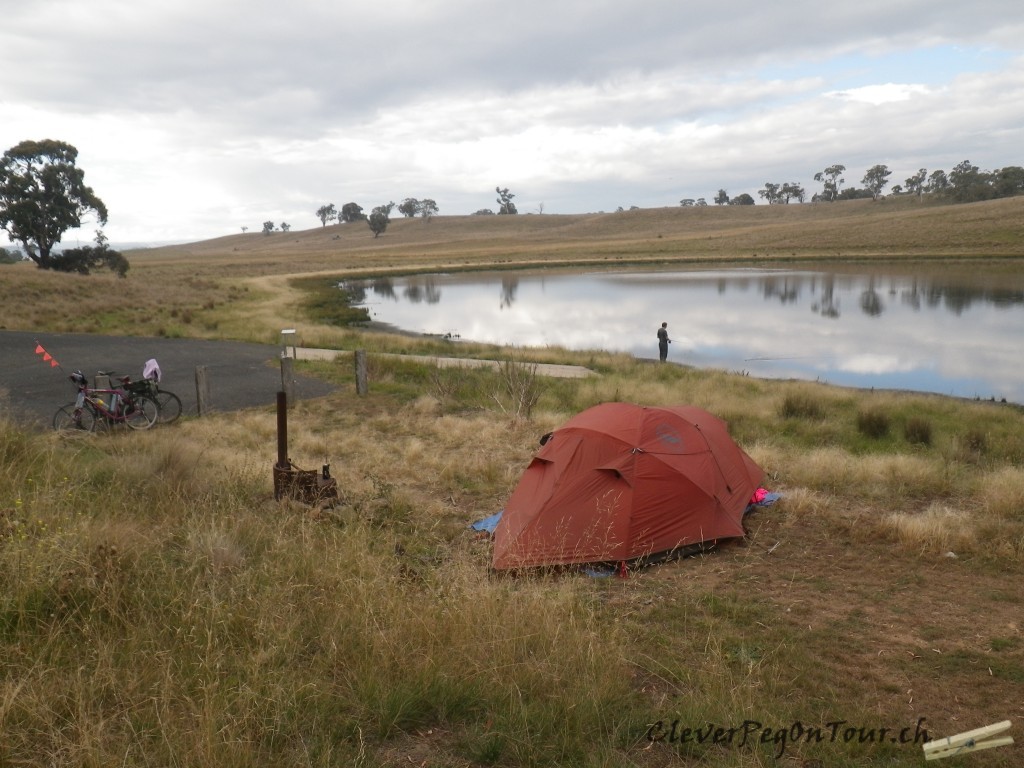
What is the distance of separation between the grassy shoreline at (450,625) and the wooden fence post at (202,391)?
13.9ft

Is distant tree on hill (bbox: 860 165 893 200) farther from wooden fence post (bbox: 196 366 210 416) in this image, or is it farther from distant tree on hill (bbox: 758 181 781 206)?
wooden fence post (bbox: 196 366 210 416)

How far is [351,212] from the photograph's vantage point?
186 meters

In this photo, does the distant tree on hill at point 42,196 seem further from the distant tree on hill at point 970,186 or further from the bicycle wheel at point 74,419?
the distant tree on hill at point 970,186

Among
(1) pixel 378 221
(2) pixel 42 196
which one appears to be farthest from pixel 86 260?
(1) pixel 378 221

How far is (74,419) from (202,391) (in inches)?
120

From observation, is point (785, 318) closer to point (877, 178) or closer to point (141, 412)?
point (141, 412)

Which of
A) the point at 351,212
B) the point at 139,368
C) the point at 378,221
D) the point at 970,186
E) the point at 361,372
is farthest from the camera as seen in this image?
the point at 351,212

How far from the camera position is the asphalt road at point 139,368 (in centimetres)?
1500

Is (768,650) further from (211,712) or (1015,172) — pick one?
(1015,172)

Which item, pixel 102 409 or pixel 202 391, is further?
pixel 202 391

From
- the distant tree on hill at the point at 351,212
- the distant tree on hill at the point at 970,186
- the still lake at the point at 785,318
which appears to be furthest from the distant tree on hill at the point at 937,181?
the distant tree on hill at the point at 351,212

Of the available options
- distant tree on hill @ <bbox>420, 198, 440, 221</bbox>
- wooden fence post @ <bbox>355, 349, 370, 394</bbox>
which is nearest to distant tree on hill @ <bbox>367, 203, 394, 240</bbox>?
distant tree on hill @ <bbox>420, 198, 440, 221</bbox>

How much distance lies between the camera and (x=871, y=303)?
4097 cm

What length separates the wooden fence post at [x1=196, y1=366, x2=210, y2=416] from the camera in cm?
1436
